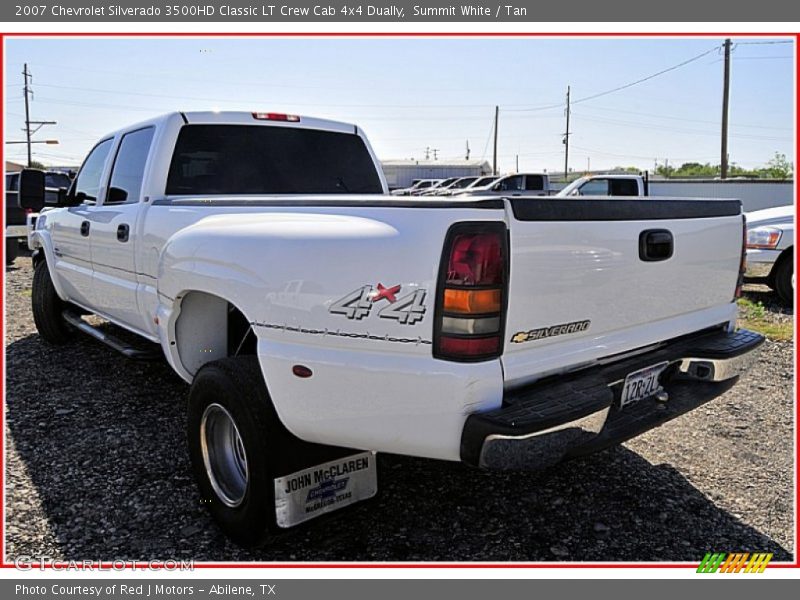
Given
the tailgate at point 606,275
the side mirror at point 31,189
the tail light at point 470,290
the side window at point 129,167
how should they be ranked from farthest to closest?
the side mirror at point 31,189, the side window at point 129,167, the tailgate at point 606,275, the tail light at point 470,290

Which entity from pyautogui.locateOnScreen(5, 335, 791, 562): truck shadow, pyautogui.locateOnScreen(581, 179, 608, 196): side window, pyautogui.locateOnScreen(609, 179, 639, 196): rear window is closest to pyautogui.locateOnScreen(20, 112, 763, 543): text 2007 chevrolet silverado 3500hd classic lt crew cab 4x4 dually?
pyautogui.locateOnScreen(5, 335, 791, 562): truck shadow

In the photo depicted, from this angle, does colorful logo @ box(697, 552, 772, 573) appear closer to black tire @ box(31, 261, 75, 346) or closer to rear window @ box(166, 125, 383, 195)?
rear window @ box(166, 125, 383, 195)

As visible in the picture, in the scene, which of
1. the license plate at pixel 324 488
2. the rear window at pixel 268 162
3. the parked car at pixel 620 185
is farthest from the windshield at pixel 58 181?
the license plate at pixel 324 488

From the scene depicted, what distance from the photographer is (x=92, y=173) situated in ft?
18.1

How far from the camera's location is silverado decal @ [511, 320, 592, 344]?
2.52 m

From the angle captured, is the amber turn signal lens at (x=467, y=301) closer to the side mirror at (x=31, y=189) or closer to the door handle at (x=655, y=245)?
the door handle at (x=655, y=245)

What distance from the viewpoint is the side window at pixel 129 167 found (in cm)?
449

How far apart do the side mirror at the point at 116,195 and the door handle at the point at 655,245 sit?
3.36 metres

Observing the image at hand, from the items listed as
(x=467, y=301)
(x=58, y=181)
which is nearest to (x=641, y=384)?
(x=467, y=301)

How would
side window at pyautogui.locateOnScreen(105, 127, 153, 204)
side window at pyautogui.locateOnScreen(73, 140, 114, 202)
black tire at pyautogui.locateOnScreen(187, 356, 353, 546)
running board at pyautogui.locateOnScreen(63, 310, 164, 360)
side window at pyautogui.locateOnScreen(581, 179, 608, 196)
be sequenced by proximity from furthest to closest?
side window at pyautogui.locateOnScreen(581, 179, 608, 196) < side window at pyautogui.locateOnScreen(73, 140, 114, 202) < side window at pyautogui.locateOnScreen(105, 127, 153, 204) < running board at pyautogui.locateOnScreen(63, 310, 164, 360) < black tire at pyautogui.locateOnScreen(187, 356, 353, 546)

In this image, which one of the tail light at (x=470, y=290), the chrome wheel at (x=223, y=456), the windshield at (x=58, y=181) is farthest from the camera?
the windshield at (x=58, y=181)

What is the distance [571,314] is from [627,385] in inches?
20.3

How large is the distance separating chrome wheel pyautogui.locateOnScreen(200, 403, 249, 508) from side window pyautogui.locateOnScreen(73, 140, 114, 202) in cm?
278

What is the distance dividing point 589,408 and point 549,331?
0.32 metres
